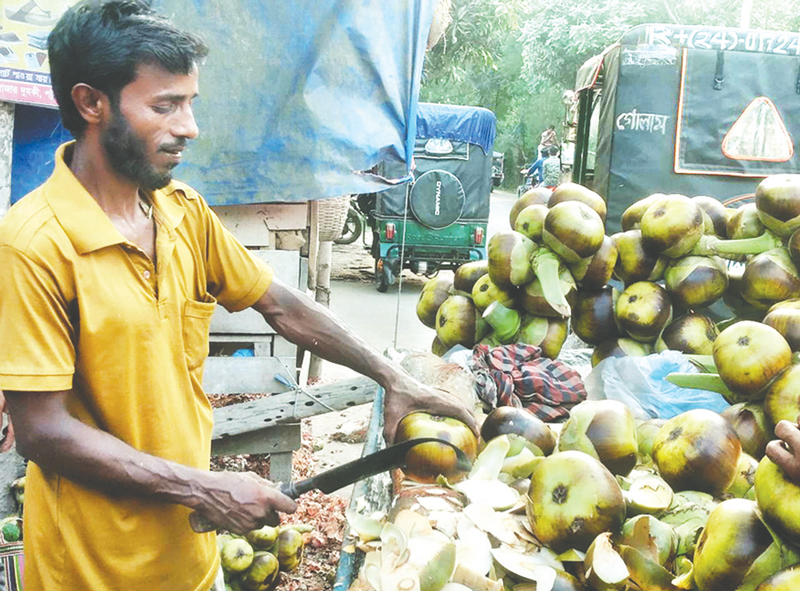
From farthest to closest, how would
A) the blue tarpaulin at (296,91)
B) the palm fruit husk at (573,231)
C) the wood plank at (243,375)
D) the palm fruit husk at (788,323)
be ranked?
the wood plank at (243,375) < the blue tarpaulin at (296,91) < the palm fruit husk at (573,231) < the palm fruit husk at (788,323)

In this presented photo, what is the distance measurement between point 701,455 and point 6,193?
2886 mm

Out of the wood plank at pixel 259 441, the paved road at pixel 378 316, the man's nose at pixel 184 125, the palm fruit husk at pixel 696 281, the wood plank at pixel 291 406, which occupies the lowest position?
the paved road at pixel 378 316

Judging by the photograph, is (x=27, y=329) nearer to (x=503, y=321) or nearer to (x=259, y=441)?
(x=503, y=321)

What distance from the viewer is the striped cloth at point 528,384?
2664 millimetres

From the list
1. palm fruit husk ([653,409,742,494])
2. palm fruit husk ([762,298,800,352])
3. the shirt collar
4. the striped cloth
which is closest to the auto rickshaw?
the striped cloth

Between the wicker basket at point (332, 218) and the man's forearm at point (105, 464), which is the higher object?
the wicker basket at point (332, 218)

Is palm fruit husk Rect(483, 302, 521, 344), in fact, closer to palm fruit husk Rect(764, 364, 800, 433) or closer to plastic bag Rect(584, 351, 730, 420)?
plastic bag Rect(584, 351, 730, 420)

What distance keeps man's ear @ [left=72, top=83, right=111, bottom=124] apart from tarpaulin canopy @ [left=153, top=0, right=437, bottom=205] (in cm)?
239

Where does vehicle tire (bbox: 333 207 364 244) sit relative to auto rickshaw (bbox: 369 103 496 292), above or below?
below

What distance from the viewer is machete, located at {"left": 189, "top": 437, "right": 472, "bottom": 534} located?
1.70 metres

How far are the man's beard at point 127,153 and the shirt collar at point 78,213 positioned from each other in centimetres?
9

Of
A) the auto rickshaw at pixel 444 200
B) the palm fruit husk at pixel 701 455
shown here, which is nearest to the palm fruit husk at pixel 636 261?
the palm fruit husk at pixel 701 455

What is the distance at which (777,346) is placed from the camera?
227 centimetres

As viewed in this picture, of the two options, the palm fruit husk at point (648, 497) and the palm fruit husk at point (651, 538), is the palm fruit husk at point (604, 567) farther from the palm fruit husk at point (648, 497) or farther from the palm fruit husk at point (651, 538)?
the palm fruit husk at point (648, 497)
